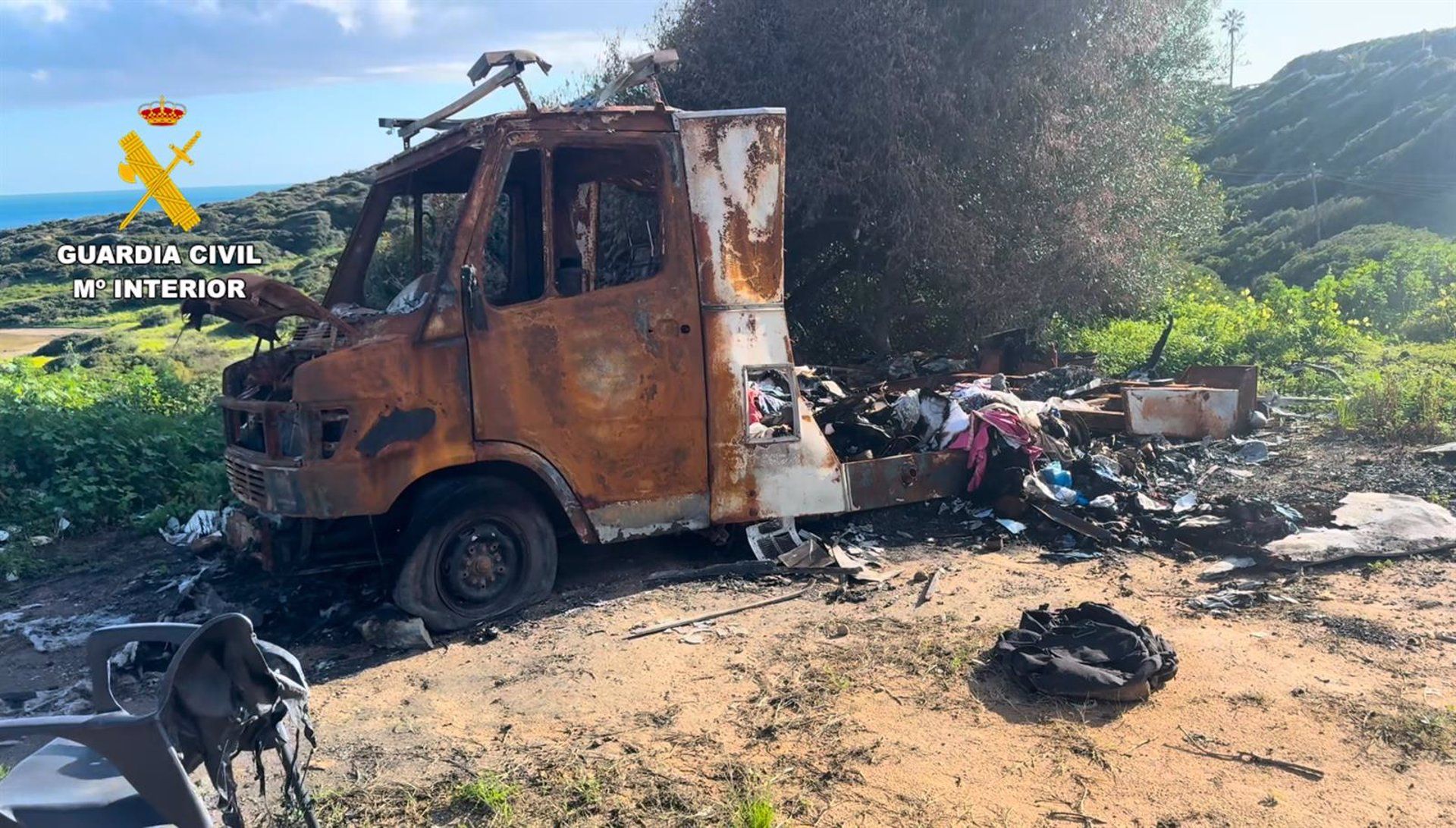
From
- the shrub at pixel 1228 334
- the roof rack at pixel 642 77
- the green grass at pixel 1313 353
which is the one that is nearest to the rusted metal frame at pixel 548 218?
the roof rack at pixel 642 77

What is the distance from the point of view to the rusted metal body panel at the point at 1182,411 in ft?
25.7

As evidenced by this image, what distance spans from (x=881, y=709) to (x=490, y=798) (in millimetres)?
1634

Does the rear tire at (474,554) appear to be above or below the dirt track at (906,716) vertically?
above

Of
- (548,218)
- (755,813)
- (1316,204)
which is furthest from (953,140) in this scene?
(1316,204)

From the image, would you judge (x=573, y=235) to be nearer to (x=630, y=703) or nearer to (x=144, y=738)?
(x=630, y=703)

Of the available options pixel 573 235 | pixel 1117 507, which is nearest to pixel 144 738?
pixel 573 235

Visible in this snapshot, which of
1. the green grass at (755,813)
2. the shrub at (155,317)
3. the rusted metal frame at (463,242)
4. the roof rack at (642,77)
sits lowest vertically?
the green grass at (755,813)

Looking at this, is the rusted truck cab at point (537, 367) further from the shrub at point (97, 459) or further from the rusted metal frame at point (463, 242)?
the shrub at point (97, 459)

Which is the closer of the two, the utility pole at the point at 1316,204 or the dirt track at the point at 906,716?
the dirt track at the point at 906,716

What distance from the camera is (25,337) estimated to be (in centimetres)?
1922

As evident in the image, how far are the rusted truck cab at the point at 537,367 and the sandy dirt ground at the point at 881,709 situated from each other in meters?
0.55

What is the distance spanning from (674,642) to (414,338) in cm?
196

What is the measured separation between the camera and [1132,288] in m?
11.6

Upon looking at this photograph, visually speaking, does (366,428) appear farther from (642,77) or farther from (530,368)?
(642,77)
